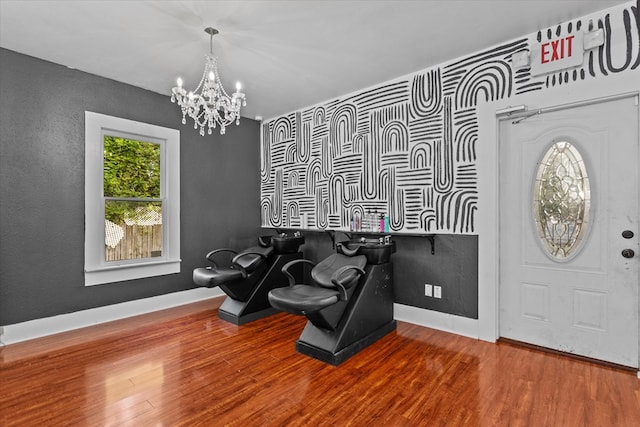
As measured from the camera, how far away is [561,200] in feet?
9.48

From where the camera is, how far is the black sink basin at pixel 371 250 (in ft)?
10.8

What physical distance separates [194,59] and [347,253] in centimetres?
258

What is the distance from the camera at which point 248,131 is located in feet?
17.6

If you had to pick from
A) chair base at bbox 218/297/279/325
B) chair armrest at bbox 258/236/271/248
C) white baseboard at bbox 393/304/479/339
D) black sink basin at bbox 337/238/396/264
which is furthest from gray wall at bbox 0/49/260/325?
white baseboard at bbox 393/304/479/339

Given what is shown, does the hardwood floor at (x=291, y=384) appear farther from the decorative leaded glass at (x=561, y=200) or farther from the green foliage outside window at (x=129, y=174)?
the green foliage outside window at (x=129, y=174)

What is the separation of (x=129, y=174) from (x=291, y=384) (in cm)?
324

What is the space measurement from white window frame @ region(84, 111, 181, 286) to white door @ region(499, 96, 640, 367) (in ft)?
12.9

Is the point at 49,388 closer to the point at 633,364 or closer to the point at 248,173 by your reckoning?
the point at 248,173

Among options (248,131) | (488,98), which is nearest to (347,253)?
(488,98)

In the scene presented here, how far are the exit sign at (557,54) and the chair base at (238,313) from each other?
374 cm

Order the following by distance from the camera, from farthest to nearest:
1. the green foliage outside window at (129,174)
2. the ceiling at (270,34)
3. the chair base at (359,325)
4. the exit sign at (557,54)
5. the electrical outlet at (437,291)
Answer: the green foliage outside window at (129,174) < the electrical outlet at (437,291) < the chair base at (359,325) < the exit sign at (557,54) < the ceiling at (270,34)

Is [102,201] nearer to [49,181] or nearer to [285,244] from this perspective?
[49,181]

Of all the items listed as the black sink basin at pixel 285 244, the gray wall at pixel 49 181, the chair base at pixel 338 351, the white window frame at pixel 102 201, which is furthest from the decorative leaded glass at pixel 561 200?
the gray wall at pixel 49 181

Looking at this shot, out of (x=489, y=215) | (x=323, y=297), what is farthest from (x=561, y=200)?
(x=323, y=297)
